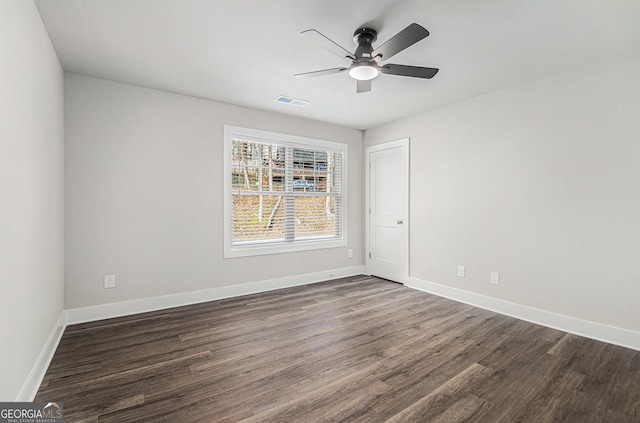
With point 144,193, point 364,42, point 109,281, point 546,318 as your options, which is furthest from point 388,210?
point 109,281

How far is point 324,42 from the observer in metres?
2.05

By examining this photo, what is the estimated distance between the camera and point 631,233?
2561 millimetres

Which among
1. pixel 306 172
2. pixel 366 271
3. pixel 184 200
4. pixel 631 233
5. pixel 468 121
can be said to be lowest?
pixel 366 271

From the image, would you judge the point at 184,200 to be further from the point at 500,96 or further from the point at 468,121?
the point at 500,96

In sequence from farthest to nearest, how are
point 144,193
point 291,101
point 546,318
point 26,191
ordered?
point 291,101 → point 144,193 → point 546,318 → point 26,191

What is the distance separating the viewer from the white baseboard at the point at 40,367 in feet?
5.76

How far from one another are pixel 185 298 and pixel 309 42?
3.10 metres

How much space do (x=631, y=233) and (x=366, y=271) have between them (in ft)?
11.1

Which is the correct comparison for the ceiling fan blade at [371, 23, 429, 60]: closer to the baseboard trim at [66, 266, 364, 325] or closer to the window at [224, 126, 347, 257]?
the window at [224, 126, 347, 257]

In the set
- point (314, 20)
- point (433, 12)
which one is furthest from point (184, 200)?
point (433, 12)

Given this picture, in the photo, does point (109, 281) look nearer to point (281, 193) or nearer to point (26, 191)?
point (26, 191)

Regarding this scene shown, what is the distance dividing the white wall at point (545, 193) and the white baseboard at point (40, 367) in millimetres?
4048

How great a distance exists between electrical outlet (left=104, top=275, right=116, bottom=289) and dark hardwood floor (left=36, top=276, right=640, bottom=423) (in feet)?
1.18

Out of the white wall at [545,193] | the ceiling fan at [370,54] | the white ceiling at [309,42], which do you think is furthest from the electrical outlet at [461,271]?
the ceiling fan at [370,54]
